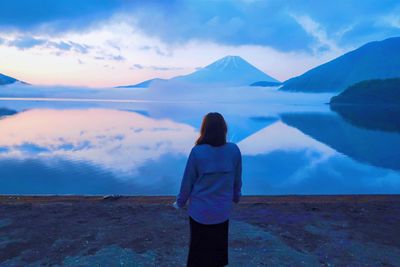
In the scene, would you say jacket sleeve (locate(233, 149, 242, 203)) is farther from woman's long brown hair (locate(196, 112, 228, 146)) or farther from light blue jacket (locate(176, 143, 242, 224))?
woman's long brown hair (locate(196, 112, 228, 146))

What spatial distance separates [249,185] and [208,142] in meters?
11.3

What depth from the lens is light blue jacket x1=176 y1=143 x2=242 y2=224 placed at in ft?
10.1

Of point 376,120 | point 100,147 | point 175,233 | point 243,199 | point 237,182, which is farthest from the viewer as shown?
point 376,120

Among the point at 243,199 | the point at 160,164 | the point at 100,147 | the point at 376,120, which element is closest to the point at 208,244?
the point at 243,199

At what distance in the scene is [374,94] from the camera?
381ft

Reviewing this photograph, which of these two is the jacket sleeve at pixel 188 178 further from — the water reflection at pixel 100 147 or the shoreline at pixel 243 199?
the water reflection at pixel 100 147

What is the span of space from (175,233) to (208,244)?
289cm

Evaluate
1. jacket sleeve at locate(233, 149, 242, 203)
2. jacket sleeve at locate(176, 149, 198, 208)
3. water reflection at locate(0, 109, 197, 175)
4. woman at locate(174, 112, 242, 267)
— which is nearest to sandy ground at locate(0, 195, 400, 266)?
woman at locate(174, 112, 242, 267)

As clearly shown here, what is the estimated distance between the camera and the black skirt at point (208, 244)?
3312 mm

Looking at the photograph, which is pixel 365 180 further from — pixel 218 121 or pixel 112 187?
pixel 218 121

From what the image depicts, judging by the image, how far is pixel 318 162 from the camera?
19.8 metres

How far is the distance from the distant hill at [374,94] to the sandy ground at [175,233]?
109 m

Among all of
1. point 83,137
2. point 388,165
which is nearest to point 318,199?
point 388,165

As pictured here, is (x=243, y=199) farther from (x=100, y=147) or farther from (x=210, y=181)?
(x=100, y=147)
